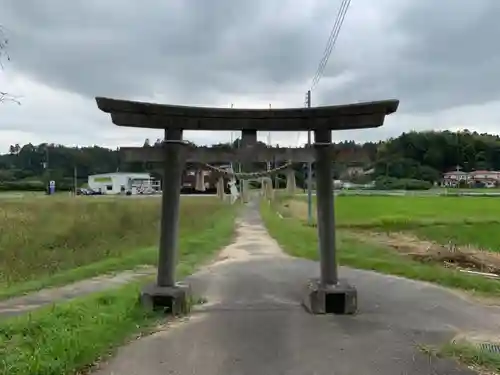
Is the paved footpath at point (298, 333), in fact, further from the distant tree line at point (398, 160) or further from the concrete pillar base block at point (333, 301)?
the distant tree line at point (398, 160)

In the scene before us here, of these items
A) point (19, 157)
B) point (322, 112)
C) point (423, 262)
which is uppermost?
point (19, 157)

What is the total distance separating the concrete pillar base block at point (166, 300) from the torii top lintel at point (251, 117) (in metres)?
2.34

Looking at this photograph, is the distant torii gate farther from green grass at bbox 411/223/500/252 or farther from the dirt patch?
green grass at bbox 411/223/500/252

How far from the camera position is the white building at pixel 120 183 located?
3639 inches

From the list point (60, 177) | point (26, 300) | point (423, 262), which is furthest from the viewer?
point (60, 177)

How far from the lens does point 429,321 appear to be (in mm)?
7535

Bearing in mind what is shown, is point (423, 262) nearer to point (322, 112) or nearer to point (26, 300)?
point (322, 112)

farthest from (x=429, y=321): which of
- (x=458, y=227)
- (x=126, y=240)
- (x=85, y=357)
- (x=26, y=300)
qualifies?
(x=458, y=227)

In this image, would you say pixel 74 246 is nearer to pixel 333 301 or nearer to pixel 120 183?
pixel 333 301

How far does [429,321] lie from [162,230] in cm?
393

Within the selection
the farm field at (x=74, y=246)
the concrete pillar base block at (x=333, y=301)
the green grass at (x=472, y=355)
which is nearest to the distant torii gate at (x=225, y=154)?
the concrete pillar base block at (x=333, y=301)

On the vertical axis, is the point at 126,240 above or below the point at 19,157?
below

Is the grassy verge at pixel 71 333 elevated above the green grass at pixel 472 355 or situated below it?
above

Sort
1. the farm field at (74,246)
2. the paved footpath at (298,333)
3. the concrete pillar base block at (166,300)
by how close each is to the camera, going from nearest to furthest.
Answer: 1. the paved footpath at (298,333)
2. the concrete pillar base block at (166,300)
3. the farm field at (74,246)
